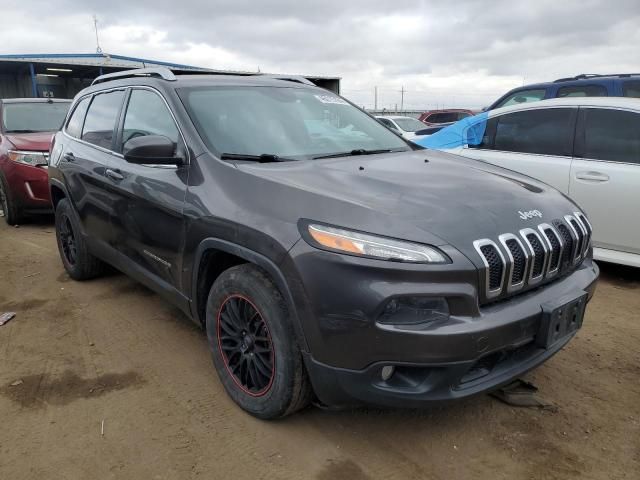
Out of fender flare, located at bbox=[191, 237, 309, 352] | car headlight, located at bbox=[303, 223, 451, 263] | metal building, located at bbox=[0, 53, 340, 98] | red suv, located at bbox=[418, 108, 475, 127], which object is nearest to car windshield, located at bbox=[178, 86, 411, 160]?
fender flare, located at bbox=[191, 237, 309, 352]

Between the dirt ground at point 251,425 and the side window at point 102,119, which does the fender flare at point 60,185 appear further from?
the dirt ground at point 251,425

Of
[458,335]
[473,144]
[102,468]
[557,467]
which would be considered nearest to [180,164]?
[102,468]

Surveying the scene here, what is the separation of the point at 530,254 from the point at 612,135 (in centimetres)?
301

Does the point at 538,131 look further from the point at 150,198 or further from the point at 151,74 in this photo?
the point at 150,198

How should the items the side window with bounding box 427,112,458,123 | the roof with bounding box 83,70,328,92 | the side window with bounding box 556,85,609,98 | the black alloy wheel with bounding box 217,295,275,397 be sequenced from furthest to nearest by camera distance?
the side window with bounding box 427,112,458,123
the side window with bounding box 556,85,609,98
the roof with bounding box 83,70,328,92
the black alloy wheel with bounding box 217,295,275,397

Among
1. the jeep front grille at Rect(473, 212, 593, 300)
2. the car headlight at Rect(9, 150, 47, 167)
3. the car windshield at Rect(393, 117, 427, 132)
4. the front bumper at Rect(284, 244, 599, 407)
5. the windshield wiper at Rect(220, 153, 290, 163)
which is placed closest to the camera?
the front bumper at Rect(284, 244, 599, 407)

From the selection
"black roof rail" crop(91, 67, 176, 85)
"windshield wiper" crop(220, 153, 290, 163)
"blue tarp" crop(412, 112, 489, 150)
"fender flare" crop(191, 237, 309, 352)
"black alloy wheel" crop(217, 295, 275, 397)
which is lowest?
"black alloy wheel" crop(217, 295, 275, 397)

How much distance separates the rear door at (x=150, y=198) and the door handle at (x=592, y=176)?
3.50 meters

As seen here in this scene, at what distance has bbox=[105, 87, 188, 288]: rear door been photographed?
114 inches

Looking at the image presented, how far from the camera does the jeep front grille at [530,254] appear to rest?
211 centimetres

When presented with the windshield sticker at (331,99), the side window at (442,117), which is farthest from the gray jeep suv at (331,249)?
the side window at (442,117)

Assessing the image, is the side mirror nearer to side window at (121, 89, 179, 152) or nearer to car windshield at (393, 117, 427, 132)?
side window at (121, 89, 179, 152)

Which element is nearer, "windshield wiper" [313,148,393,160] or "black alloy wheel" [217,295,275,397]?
"black alloy wheel" [217,295,275,397]

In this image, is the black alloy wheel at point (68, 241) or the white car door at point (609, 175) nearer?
the white car door at point (609, 175)
